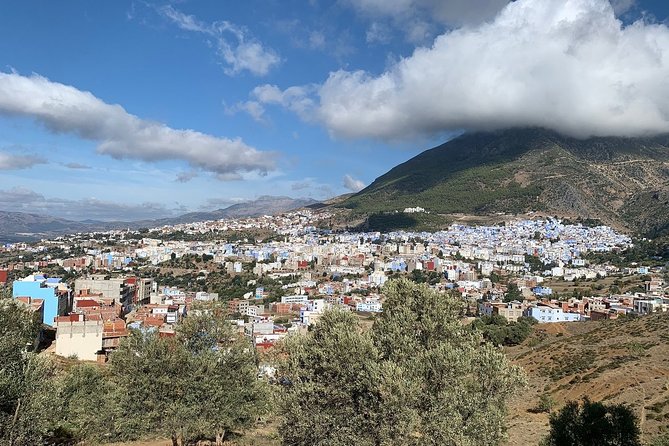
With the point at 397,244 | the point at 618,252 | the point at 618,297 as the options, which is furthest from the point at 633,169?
the point at 618,297

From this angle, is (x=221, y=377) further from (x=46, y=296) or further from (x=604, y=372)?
(x=46, y=296)

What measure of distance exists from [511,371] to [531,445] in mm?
5250

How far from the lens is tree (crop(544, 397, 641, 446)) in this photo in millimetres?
9922

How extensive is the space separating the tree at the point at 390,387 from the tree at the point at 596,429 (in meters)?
1.36

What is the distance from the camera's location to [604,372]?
74.5 ft

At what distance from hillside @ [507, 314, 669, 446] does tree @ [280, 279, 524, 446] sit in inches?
78.6

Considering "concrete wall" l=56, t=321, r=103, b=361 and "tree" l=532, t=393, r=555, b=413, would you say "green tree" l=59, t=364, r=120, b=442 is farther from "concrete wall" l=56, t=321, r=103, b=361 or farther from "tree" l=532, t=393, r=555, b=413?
"tree" l=532, t=393, r=555, b=413

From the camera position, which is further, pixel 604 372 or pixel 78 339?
pixel 78 339

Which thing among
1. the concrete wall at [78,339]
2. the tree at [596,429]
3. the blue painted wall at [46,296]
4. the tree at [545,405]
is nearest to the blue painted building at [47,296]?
the blue painted wall at [46,296]

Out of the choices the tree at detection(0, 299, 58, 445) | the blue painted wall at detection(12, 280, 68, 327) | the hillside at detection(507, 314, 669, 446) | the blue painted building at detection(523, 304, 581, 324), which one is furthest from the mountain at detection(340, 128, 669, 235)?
the tree at detection(0, 299, 58, 445)

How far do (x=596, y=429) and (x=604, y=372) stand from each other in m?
14.8

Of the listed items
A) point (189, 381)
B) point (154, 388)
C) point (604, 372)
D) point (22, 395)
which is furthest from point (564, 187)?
point (22, 395)

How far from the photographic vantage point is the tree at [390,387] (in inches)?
363

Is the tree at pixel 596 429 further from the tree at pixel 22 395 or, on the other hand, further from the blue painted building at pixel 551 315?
the blue painted building at pixel 551 315
